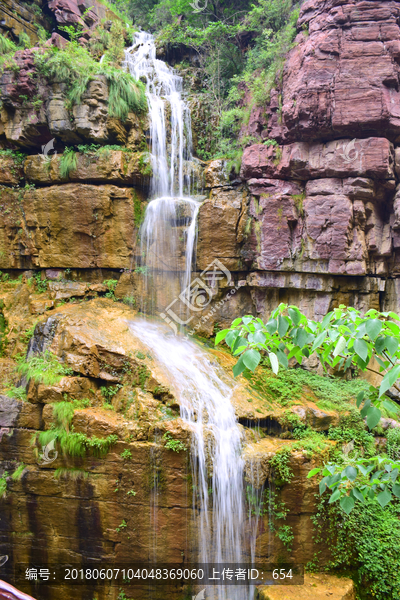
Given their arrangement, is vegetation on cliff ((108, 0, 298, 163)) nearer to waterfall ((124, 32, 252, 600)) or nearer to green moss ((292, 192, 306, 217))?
waterfall ((124, 32, 252, 600))

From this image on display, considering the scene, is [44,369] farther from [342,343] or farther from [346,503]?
[342,343]

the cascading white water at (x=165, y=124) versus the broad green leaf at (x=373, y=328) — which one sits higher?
the cascading white water at (x=165, y=124)

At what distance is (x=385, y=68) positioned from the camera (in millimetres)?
7824

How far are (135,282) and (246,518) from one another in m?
5.78

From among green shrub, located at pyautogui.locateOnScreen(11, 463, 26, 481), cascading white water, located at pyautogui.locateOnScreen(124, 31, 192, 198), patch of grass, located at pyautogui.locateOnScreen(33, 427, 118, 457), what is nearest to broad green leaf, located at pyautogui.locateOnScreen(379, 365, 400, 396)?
patch of grass, located at pyautogui.locateOnScreen(33, 427, 118, 457)

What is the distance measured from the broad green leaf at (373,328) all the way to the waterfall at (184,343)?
4.79 meters

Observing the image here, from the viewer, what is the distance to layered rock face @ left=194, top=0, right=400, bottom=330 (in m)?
7.91

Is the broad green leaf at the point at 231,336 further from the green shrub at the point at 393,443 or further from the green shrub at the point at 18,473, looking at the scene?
the green shrub at the point at 393,443

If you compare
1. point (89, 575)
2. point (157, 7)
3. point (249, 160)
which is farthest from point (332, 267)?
point (157, 7)

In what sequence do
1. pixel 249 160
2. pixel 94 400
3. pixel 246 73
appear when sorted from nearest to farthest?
pixel 94 400, pixel 249 160, pixel 246 73

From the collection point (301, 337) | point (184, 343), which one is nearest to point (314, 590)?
point (184, 343)

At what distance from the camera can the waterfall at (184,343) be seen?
598cm

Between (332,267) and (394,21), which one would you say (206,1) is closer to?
(394,21)

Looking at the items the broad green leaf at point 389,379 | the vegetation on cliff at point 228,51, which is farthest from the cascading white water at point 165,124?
the broad green leaf at point 389,379
